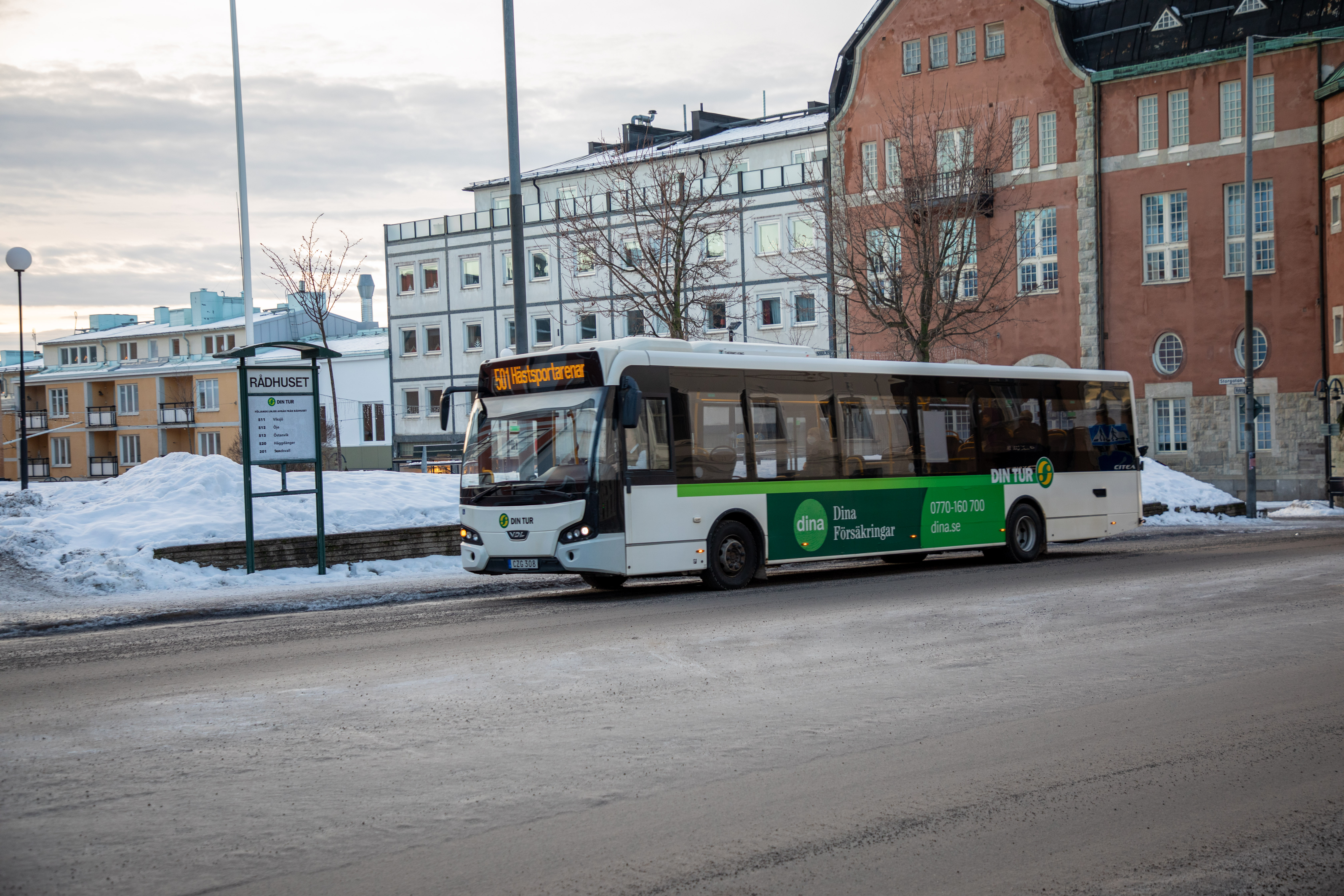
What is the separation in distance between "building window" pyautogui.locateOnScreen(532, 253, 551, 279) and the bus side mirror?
4847 centimetres

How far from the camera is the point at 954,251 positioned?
128 ft

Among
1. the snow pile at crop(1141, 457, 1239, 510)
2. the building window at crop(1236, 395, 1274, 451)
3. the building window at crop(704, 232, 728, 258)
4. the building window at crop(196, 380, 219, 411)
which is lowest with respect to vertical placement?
the snow pile at crop(1141, 457, 1239, 510)

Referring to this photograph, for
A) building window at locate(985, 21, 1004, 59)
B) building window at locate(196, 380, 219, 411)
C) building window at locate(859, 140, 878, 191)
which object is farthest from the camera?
building window at locate(196, 380, 219, 411)

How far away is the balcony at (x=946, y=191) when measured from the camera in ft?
123

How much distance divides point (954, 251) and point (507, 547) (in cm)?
2571

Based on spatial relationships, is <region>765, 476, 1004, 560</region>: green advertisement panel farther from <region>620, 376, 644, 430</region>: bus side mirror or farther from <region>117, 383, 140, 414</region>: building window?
<region>117, 383, 140, 414</region>: building window

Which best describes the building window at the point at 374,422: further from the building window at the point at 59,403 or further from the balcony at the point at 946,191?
the balcony at the point at 946,191

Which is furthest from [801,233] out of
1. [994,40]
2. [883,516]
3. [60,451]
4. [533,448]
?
[60,451]

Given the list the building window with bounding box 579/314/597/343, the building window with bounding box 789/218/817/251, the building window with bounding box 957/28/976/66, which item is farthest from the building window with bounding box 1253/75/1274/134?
the building window with bounding box 579/314/597/343

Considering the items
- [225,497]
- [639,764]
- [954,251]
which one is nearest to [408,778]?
[639,764]

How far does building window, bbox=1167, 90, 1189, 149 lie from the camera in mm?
42031

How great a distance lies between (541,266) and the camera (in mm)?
64312

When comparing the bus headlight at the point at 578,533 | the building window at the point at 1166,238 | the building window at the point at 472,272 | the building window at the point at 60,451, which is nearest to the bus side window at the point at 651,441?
the bus headlight at the point at 578,533

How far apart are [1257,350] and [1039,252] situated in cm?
747
